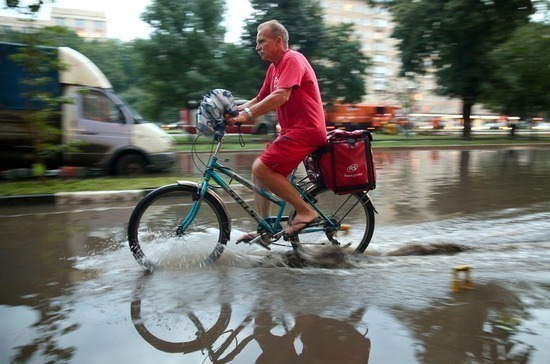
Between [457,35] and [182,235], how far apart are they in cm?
2431

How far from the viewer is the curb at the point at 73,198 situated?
303 inches

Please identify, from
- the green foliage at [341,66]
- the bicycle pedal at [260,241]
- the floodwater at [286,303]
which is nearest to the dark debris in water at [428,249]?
the floodwater at [286,303]

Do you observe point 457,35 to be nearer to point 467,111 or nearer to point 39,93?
point 467,111

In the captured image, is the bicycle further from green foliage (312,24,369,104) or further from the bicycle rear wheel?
green foliage (312,24,369,104)

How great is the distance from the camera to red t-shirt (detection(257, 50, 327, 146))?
4.02 metres

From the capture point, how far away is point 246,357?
9.28ft

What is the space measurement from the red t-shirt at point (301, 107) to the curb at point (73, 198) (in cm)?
454

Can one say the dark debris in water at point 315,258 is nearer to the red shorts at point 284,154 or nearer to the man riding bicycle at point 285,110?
the man riding bicycle at point 285,110

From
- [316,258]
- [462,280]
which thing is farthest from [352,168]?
[462,280]

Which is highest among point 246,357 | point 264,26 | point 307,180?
point 264,26

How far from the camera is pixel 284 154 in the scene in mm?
4113

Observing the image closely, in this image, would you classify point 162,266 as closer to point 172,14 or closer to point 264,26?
point 264,26

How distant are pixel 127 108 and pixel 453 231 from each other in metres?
7.65

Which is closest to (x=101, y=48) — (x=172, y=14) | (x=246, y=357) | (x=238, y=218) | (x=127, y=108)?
(x=172, y=14)
